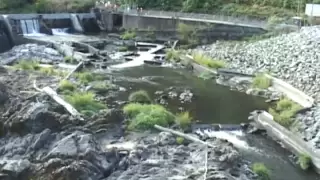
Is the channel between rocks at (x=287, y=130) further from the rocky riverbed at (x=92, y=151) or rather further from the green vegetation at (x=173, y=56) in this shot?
the green vegetation at (x=173, y=56)

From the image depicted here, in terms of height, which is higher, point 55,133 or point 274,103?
point 55,133

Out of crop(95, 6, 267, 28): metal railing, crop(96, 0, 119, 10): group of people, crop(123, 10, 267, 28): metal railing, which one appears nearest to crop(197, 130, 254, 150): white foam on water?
crop(95, 6, 267, 28): metal railing

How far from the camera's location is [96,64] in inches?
1499

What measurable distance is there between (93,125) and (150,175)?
212 inches

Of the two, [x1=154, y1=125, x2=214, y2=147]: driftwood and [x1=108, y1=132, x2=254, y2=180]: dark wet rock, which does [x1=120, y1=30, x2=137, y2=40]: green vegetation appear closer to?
[x1=154, y1=125, x2=214, y2=147]: driftwood

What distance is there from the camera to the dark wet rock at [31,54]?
37.3 m

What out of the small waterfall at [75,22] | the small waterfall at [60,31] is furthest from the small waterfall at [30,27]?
the small waterfall at [75,22]

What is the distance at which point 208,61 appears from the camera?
37.3 meters

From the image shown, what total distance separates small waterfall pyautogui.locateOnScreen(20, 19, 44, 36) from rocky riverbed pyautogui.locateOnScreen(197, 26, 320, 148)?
56.5 feet

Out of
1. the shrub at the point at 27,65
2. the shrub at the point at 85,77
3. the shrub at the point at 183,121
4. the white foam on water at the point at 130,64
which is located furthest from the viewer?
the white foam on water at the point at 130,64

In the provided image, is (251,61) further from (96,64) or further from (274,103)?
(96,64)

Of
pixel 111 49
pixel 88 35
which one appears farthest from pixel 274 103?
pixel 88 35

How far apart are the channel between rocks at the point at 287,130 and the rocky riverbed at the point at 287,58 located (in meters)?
0.67

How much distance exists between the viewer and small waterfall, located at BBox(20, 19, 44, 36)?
48844 mm
